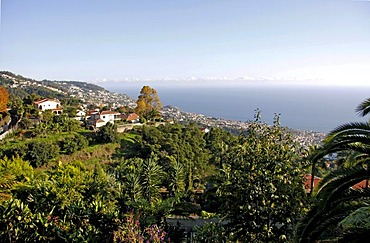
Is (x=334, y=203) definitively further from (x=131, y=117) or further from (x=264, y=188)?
(x=131, y=117)

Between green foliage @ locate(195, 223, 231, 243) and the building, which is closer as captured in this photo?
green foliage @ locate(195, 223, 231, 243)

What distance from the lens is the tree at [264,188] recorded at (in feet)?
11.4

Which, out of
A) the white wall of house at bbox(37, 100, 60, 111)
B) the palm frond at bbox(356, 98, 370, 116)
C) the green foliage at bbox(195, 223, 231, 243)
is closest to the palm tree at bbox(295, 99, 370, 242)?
the palm frond at bbox(356, 98, 370, 116)

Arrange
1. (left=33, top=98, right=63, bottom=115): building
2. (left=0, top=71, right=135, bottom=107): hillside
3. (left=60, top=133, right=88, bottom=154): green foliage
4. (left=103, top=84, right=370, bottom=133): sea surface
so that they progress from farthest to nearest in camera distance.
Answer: (left=0, top=71, right=135, bottom=107): hillside < (left=103, top=84, right=370, bottom=133): sea surface < (left=33, top=98, right=63, bottom=115): building < (left=60, top=133, right=88, bottom=154): green foliage

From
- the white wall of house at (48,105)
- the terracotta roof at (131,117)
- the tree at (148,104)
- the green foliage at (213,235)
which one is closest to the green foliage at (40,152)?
the terracotta roof at (131,117)

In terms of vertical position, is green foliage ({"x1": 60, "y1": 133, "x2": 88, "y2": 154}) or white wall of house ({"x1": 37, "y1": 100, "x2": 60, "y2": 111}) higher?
white wall of house ({"x1": 37, "y1": 100, "x2": 60, "y2": 111})

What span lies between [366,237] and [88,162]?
748 inches

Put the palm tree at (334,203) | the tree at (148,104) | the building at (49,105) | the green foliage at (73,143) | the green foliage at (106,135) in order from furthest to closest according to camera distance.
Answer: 1. the building at (49,105)
2. the tree at (148,104)
3. the green foliage at (106,135)
4. the green foliage at (73,143)
5. the palm tree at (334,203)

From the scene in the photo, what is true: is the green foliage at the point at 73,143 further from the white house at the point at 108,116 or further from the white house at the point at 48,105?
the white house at the point at 48,105

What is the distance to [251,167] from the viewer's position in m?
3.56

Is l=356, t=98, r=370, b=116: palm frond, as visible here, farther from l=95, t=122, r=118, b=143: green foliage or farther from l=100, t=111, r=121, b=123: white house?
l=100, t=111, r=121, b=123: white house

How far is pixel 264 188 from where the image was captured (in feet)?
11.4

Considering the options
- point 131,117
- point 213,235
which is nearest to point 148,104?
point 131,117

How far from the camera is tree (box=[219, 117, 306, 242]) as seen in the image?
3.48 metres
